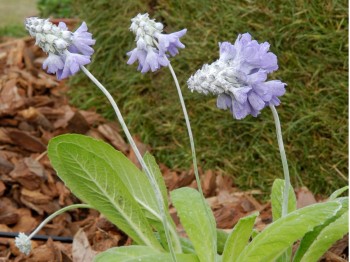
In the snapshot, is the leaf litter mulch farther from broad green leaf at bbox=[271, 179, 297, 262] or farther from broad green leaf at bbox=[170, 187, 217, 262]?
broad green leaf at bbox=[170, 187, 217, 262]

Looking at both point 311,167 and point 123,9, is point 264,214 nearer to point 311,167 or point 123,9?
point 311,167

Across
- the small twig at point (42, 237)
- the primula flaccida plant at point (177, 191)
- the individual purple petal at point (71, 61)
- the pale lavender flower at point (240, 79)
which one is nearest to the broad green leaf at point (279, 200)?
the primula flaccida plant at point (177, 191)

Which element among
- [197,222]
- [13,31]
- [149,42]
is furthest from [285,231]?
[13,31]

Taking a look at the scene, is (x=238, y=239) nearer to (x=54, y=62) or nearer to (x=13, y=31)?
(x=54, y=62)

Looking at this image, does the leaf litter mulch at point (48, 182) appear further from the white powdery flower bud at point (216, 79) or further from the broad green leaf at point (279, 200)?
the white powdery flower bud at point (216, 79)

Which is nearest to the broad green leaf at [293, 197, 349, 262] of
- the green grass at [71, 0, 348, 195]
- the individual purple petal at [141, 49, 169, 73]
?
the individual purple petal at [141, 49, 169, 73]

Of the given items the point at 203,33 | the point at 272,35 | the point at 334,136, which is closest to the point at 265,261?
the point at 334,136
